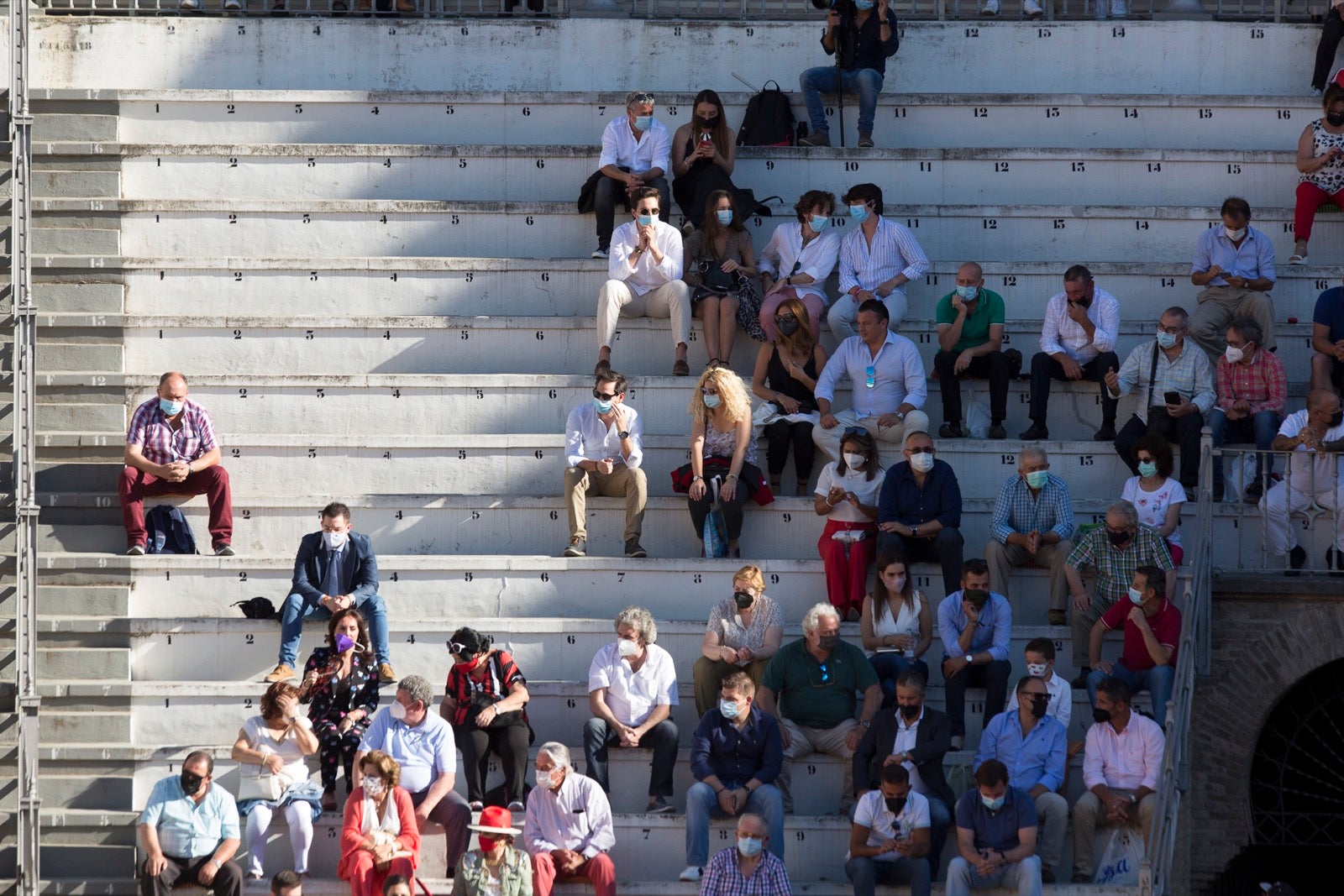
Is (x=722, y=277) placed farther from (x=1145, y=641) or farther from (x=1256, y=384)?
(x=1145, y=641)

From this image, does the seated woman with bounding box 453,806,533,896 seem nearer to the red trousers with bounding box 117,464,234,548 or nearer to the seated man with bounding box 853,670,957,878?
the seated man with bounding box 853,670,957,878

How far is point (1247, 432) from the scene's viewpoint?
13.1m

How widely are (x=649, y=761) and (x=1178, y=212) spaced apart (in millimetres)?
5899

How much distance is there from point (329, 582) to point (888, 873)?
Result: 3609mm

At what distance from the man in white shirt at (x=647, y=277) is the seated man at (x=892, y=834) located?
12.6 ft

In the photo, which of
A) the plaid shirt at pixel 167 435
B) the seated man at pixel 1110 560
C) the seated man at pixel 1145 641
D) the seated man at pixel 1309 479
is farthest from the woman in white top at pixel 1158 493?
the plaid shirt at pixel 167 435

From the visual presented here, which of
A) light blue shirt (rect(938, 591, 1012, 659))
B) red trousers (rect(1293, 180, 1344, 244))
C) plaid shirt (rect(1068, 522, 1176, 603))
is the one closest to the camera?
light blue shirt (rect(938, 591, 1012, 659))

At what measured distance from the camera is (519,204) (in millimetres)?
14758

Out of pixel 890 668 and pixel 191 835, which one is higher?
pixel 890 668

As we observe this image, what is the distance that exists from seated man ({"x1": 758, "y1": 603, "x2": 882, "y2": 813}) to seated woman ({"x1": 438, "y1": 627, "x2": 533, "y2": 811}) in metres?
1.34

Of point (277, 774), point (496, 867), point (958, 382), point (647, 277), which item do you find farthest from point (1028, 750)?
point (647, 277)

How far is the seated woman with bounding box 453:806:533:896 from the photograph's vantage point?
418 inches

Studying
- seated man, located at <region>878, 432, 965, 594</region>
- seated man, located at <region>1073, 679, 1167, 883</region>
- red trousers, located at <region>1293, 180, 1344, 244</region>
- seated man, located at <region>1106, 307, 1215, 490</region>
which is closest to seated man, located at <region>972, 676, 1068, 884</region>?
seated man, located at <region>1073, 679, 1167, 883</region>

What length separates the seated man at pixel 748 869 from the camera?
10570 millimetres
